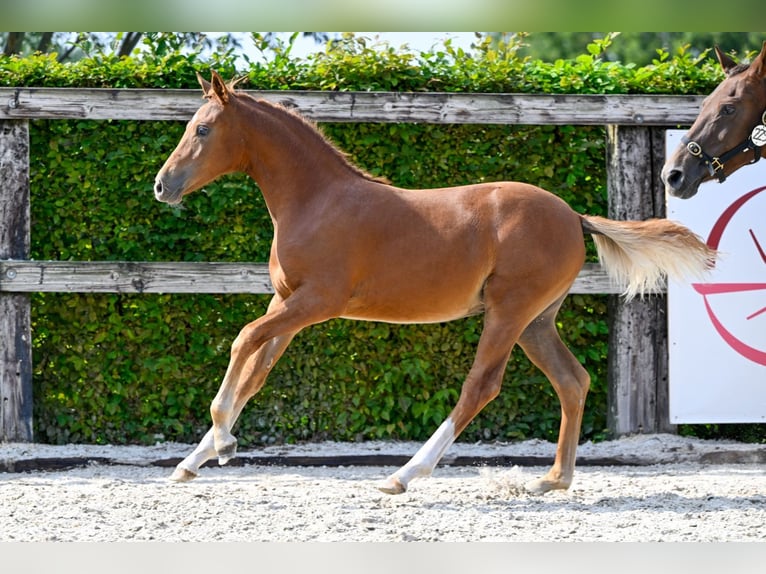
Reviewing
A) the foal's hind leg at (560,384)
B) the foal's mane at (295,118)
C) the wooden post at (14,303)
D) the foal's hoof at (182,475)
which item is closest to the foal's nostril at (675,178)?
the foal's hind leg at (560,384)

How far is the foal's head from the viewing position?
173 inches

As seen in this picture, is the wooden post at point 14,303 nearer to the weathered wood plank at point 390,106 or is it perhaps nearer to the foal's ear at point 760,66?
the weathered wood plank at point 390,106

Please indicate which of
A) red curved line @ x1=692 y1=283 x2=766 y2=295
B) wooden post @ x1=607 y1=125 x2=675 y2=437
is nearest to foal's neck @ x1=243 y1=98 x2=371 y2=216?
wooden post @ x1=607 y1=125 x2=675 y2=437

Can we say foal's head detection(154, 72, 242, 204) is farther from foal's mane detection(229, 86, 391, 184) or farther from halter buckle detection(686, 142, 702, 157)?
halter buckle detection(686, 142, 702, 157)

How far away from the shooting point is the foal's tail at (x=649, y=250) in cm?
455

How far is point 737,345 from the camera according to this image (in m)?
6.18

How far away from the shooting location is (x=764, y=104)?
420cm

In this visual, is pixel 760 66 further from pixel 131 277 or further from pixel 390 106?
pixel 131 277

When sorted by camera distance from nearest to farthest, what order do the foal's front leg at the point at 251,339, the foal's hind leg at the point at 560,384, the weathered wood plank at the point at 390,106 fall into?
the foal's front leg at the point at 251,339 < the foal's hind leg at the point at 560,384 < the weathered wood plank at the point at 390,106

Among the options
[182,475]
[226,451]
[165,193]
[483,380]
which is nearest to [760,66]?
[483,380]

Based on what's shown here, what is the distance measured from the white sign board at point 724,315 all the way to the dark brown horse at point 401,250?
160 centimetres

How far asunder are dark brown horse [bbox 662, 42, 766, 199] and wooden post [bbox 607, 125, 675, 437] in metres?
2.00

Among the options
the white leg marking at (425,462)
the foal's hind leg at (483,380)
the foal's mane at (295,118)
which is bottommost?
the white leg marking at (425,462)

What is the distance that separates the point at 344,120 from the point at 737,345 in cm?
313
